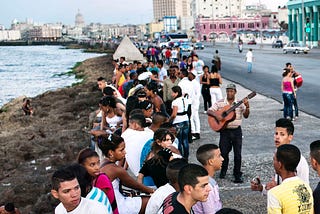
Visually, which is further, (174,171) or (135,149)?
(135,149)

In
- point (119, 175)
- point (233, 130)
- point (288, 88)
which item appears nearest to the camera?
point (119, 175)

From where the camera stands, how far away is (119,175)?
5551 millimetres

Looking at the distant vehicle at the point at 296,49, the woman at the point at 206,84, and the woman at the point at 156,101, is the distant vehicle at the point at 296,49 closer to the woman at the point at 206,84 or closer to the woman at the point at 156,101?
the woman at the point at 206,84

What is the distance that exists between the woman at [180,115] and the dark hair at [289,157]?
4933mm

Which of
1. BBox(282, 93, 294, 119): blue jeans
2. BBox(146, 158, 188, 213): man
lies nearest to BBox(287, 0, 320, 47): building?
BBox(282, 93, 294, 119): blue jeans

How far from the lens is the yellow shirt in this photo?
427 centimetres

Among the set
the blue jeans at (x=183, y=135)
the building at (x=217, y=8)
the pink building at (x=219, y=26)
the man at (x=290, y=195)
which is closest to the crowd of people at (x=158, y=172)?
the man at (x=290, y=195)

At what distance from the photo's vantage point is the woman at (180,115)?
9.66 m

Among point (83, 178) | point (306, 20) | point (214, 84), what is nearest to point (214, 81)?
point (214, 84)

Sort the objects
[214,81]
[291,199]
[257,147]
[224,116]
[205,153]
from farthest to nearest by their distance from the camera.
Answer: [214,81]
[257,147]
[224,116]
[205,153]
[291,199]

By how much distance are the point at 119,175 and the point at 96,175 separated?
0.53 m

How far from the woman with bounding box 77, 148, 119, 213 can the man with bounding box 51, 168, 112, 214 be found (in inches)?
24.6

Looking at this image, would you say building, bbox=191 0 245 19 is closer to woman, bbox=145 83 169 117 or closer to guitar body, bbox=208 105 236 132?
woman, bbox=145 83 169 117

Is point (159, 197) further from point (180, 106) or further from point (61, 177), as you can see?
point (180, 106)
